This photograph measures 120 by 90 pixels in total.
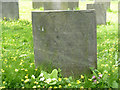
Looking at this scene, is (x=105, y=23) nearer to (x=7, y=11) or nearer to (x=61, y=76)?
(x=7, y=11)

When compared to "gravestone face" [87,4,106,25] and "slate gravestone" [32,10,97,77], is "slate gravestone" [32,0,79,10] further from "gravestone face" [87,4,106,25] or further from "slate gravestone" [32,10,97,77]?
"slate gravestone" [32,10,97,77]

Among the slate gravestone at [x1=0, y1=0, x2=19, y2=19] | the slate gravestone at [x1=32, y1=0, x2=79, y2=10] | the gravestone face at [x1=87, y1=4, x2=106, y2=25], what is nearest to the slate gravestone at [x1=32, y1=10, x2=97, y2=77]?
the slate gravestone at [x1=0, y1=0, x2=19, y2=19]

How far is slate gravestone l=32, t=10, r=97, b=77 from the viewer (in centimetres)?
260

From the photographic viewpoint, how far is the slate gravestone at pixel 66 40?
260 cm

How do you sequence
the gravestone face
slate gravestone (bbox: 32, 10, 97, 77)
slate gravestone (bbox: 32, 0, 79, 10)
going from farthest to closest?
slate gravestone (bbox: 32, 0, 79, 10), the gravestone face, slate gravestone (bbox: 32, 10, 97, 77)

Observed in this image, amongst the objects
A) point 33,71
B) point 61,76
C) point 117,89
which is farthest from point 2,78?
point 117,89

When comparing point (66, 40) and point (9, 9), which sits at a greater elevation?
point (9, 9)

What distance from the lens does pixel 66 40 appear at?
269 cm

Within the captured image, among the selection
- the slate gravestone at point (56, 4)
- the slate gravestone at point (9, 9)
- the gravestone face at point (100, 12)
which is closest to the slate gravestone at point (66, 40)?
the slate gravestone at point (9, 9)

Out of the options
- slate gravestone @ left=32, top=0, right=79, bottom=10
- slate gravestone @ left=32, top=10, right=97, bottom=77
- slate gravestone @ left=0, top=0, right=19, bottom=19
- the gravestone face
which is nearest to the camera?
slate gravestone @ left=32, top=10, right=97, bottom=77

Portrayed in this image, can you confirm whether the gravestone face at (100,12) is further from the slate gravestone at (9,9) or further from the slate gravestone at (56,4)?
the slate gravestone at (9,9)

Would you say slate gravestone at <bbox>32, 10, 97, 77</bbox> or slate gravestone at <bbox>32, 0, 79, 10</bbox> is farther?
slate gravestone at <bbox>32, 0, 79, 10</bbox>

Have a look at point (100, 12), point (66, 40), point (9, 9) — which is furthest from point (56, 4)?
point (66, 40)

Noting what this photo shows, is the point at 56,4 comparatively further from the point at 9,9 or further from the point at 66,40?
the point at 66,40
